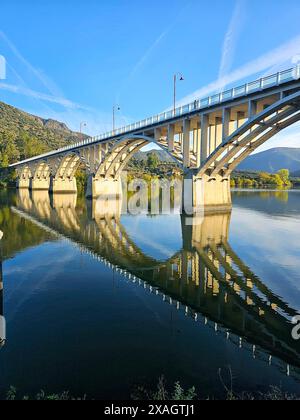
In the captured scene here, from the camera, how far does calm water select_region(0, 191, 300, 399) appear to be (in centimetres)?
688

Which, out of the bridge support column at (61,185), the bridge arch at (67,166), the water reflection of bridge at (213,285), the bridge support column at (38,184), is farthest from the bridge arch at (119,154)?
the bridge support column at (38,184)

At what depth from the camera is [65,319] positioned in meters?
9.63

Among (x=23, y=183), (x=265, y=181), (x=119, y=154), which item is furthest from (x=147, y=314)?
(x=265, y=181)

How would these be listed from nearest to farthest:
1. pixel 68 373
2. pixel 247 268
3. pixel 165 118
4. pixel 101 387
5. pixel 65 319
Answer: pixel 101 387
pixel 68 373
pixel 65 319
pixel 247 268
pixel 165 118

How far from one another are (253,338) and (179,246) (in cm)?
1189

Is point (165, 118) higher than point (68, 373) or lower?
higher

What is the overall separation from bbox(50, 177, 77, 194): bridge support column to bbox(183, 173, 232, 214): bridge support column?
48.9 meters

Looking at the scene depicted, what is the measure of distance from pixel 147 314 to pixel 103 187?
50.5 meters

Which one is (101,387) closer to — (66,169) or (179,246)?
(179,246)

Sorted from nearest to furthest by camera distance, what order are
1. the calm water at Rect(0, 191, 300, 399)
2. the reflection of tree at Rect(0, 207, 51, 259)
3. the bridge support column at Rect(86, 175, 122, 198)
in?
the calm water at Rect(0, 191, 300, 399)
the reflection of tree at Rect(0, 207, 51, 259)
the bridge support column at Rect(86, 175, 122, 198)

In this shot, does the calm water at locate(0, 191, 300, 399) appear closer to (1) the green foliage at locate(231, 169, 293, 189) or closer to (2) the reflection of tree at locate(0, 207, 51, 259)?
(2) the reflection of tree at locate(0, 207, 51, 259)

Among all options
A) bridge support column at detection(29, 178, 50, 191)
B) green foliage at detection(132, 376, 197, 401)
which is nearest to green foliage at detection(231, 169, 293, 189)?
bridge support column at detection(29, 178, 50, 191)
